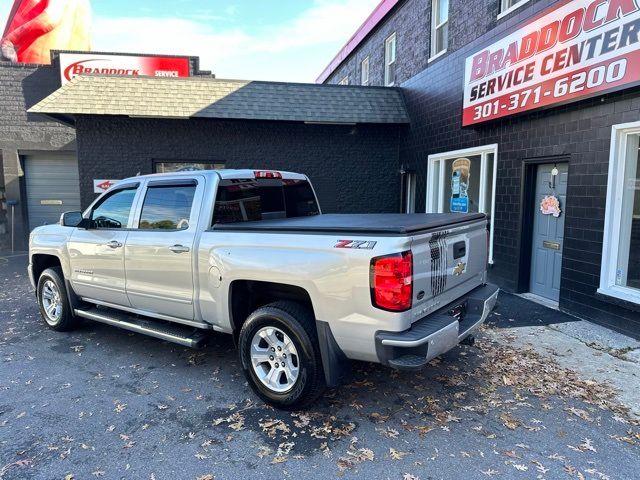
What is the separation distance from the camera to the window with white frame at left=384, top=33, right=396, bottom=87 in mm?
12945

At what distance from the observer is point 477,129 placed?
27.5 ft

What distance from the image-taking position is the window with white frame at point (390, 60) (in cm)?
1295

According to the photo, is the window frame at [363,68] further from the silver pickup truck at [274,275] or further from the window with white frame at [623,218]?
the silver pickup truck at [274,275]

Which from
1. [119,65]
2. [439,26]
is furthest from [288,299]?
[119,65]

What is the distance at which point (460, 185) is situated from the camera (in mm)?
9188

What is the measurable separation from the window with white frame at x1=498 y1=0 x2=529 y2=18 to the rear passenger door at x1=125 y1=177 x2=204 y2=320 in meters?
6.04

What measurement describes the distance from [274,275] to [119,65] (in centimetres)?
1218

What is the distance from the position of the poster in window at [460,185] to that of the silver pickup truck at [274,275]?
15.4ft

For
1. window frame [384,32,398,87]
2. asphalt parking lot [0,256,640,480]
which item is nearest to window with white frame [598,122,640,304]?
asphalt parking lot [0,256,640,480]

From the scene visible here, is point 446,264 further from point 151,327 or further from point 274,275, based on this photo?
point 151,327

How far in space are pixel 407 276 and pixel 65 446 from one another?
8.94 ft

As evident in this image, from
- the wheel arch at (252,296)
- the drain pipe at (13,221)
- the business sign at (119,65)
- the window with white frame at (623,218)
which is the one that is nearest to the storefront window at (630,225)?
the window with white frame at (623,218)

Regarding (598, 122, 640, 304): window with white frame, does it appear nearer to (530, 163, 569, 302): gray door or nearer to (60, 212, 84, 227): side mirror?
(530, 163, 569, 302): gray door

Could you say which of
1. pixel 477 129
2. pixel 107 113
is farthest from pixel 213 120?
pixel 477 129
